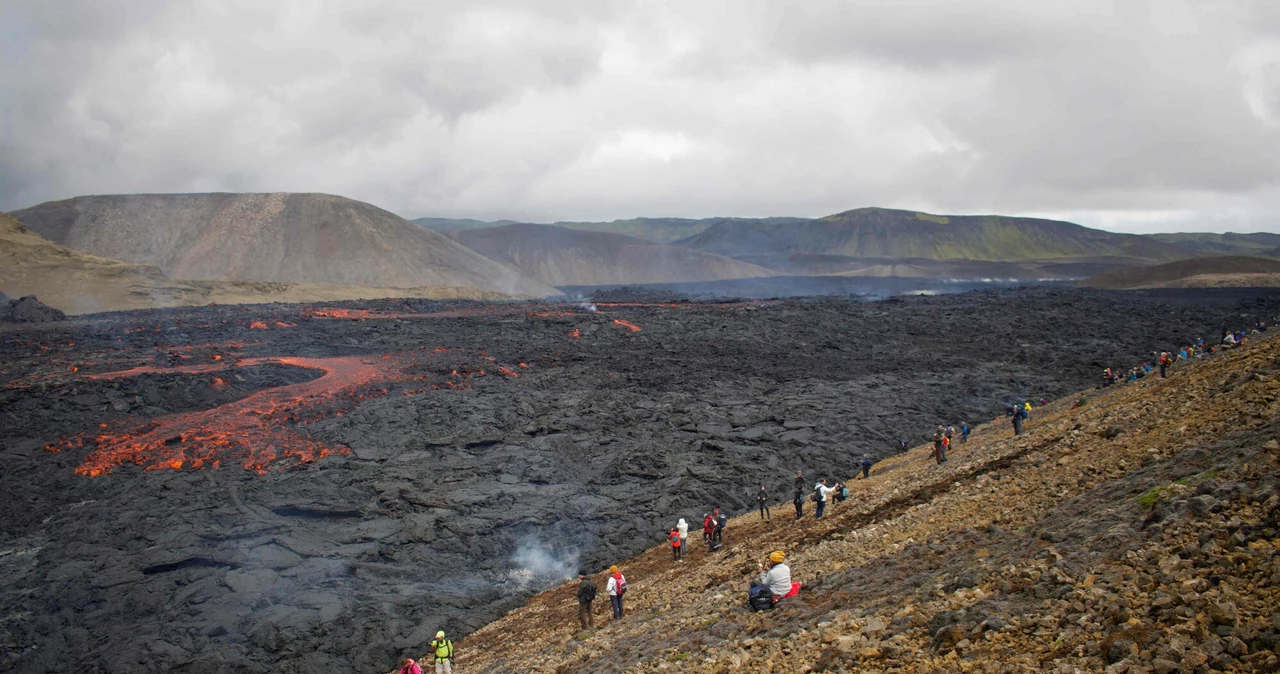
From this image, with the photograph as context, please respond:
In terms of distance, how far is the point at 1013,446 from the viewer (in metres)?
17.7

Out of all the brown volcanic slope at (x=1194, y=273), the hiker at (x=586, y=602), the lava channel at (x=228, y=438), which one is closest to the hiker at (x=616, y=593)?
the hiker at (x=586, y=602)

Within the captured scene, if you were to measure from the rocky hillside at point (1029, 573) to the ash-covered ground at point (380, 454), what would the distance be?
422 cm

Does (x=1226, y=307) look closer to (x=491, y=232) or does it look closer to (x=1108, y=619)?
(x=1108, y=619)

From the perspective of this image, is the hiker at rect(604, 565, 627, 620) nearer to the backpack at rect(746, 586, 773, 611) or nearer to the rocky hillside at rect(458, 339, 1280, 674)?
the rocky hillside at rect(458, 339, 1280, 674)

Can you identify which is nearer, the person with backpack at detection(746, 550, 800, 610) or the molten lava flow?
the person with backpack at detection(746, 550, 800, 610)

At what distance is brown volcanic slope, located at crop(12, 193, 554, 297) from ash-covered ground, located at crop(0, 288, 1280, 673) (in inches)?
2585

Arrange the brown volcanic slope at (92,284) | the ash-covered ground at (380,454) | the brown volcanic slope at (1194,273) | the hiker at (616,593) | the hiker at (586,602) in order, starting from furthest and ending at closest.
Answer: the brown volcanic slope at (1194,273) → the brown volcanic slope at (92,284) → the ash-covered ground at (380,454) → the hiker at (616,593) → the hiker at (586,602)

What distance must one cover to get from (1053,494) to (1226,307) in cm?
7321

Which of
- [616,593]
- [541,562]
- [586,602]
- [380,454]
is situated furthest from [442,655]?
[380,454]

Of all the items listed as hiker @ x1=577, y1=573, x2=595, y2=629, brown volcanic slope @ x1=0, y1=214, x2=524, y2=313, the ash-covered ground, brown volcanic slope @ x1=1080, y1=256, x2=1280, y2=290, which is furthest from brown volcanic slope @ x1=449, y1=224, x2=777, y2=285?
hiker @ x1=577, y1=573, x2=595, y2=629

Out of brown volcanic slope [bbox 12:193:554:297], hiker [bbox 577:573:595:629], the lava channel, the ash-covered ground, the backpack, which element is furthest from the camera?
brown volcanic slope [bbox 12:193:554:297]

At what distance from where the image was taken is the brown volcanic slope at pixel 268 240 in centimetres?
11738

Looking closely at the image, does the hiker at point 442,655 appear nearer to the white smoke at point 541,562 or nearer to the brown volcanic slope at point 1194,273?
the white smoke at point 541,562

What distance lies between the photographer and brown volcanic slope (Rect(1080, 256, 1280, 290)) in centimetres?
9912
